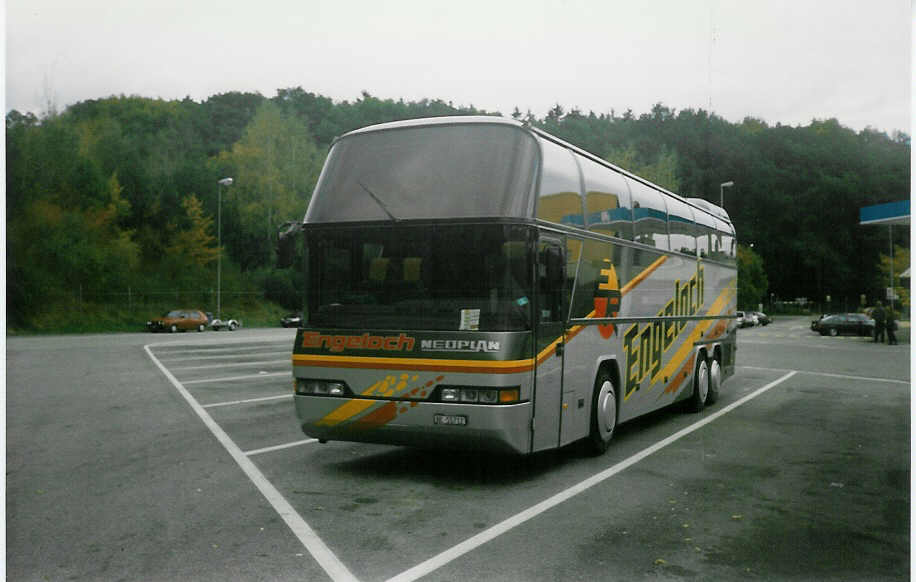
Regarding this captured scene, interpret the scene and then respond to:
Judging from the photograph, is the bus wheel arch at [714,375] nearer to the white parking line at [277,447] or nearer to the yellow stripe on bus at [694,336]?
the yellow stripe on bus at [694,336]

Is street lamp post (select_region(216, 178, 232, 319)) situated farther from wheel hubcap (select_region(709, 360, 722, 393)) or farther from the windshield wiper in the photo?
the windshield wiper

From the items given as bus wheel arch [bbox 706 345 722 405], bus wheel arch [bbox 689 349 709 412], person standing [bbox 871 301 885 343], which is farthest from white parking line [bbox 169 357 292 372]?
person standing [bbox 871 301 885 343]

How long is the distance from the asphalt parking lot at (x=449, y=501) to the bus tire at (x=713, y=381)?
0.96 metres

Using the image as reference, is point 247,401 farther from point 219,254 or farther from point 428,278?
point 219,254

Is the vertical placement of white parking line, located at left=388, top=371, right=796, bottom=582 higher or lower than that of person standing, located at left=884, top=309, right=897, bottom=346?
lower

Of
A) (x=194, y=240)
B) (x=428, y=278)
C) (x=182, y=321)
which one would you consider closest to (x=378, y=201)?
(x=428, y=278)

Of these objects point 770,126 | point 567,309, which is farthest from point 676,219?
point 567,309

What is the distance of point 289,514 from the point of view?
6.25 metres

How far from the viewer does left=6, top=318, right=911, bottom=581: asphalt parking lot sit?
5.11 metres

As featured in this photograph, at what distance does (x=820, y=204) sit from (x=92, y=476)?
784 centimetres

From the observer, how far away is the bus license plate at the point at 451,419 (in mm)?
6973

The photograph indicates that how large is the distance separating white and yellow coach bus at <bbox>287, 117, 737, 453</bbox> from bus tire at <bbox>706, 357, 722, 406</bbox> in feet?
18.0

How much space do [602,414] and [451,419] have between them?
2.27 meters

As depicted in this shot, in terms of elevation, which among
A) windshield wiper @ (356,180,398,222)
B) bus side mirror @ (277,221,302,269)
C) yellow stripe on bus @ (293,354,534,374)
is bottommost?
yellow stripe on bus @ (293,354,534,374)
